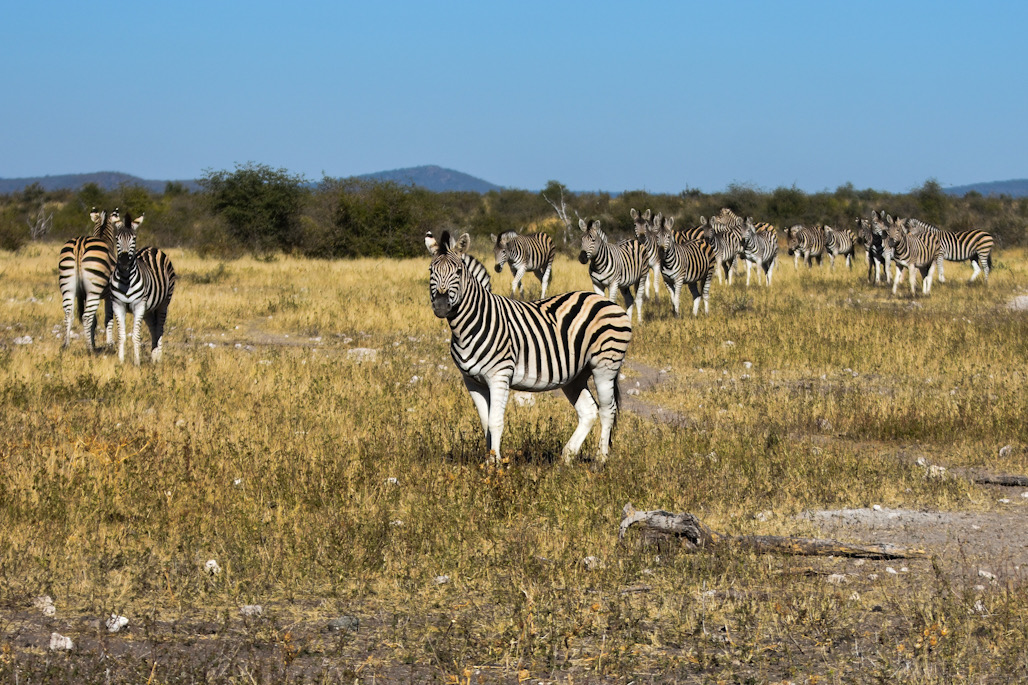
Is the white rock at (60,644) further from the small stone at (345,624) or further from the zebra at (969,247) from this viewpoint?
the zebra at (969,247)

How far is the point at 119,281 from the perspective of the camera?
12.6 meters

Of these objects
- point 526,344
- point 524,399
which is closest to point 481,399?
point 526,344

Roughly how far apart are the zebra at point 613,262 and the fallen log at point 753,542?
11235 millimetres

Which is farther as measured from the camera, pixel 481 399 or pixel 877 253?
pixel 877 253

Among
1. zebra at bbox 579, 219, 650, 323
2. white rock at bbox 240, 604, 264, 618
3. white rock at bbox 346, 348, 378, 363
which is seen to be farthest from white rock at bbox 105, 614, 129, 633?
zebra at bbox 579, 219, 650, 323

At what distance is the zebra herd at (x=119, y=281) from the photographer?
12.6 metres

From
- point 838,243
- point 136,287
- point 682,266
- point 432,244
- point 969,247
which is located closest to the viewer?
point 432,244

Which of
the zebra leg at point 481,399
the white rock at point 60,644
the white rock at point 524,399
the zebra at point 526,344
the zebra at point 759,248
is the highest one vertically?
the zebra at point 759,248

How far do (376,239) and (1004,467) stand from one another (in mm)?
28460

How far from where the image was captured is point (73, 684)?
416 cm

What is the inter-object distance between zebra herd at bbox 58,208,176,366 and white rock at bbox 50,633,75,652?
838cm

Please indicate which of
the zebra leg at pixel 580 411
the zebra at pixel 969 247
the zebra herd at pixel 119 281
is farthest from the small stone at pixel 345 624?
the zebra at pixel 969 247

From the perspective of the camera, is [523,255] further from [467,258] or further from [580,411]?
[467,258]

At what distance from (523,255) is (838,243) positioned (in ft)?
48.5
